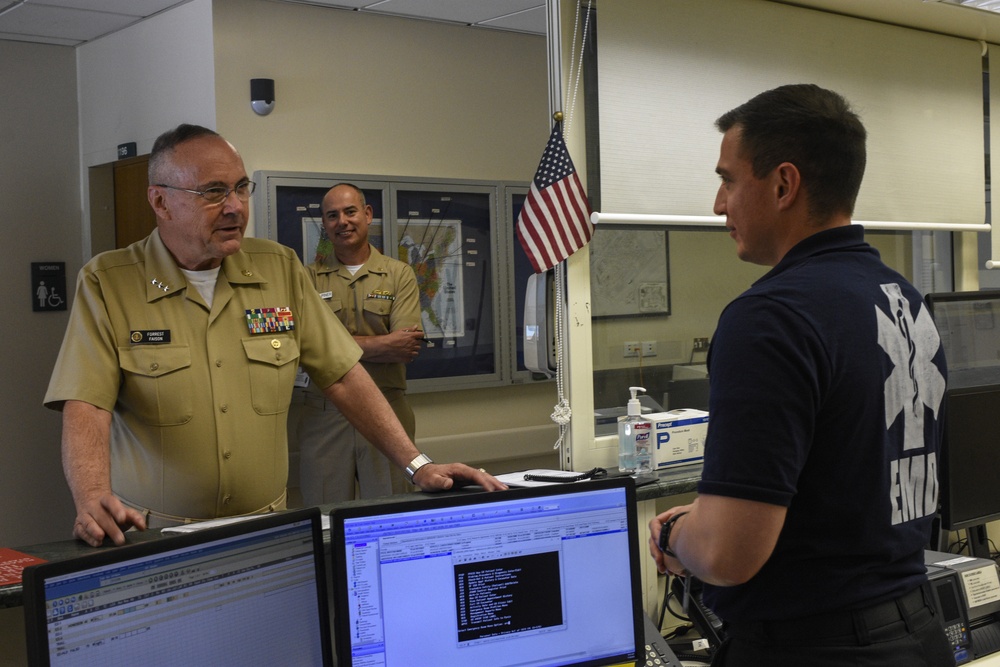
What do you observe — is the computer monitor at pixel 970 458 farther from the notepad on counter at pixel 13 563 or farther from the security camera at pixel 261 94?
the security camera at pixel 261 94

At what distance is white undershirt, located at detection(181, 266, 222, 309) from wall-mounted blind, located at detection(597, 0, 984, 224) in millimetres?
1000

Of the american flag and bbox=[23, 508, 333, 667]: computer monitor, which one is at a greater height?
the american flag

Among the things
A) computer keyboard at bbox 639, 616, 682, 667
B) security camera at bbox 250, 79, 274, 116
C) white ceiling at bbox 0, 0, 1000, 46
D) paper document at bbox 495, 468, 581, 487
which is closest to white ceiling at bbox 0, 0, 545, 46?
white ceiling at bbox 0, 0, 1000, 46

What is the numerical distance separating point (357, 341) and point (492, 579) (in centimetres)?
285

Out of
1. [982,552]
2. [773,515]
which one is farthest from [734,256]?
[773,515]

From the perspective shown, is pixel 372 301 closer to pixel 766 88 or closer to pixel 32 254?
pixel 32 254

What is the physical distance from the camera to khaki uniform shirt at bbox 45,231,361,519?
7.09 feet

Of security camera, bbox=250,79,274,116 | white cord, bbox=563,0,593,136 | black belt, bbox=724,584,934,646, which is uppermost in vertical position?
security camera, bbox=250,79,274,116

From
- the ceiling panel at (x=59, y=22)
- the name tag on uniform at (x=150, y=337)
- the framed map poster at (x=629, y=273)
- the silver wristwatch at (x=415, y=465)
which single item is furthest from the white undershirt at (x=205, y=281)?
the ceiling panel at (x=59, y=22)

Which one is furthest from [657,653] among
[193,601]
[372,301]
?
[372,301]

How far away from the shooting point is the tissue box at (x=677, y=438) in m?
2.62

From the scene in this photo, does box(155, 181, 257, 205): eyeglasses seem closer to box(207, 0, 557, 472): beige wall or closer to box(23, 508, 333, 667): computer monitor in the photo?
box(23, 508, 333, 667): computer monitor

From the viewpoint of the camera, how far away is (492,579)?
161cm

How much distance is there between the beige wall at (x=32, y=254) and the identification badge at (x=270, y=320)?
3171 millimetres
